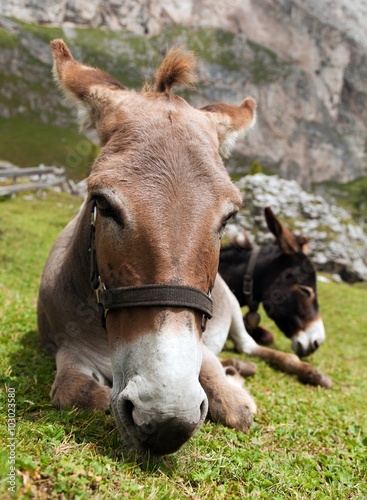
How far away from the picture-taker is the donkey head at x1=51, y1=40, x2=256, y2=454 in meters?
2.29

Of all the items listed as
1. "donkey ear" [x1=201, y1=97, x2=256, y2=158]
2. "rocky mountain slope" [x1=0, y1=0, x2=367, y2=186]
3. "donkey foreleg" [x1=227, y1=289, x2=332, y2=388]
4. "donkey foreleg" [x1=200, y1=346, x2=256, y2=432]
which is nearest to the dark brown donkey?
"donkey foreleg" [x1=227, y1=289, x2=332, y2=388]

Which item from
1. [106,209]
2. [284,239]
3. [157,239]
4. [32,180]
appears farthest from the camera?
[32,180]

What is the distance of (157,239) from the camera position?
8.50 feet

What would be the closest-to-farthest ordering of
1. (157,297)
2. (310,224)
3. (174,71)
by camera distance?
(157,297) < (174,71) < (310,224)

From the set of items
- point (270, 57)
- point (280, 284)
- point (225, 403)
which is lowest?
point (225, 403)

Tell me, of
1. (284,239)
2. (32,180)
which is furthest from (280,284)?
(32,180)

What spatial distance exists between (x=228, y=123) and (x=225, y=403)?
8.46 feet

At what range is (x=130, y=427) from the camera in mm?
2377

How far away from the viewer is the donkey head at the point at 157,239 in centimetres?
229

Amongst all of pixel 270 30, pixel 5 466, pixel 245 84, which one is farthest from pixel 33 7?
pixel 5 466

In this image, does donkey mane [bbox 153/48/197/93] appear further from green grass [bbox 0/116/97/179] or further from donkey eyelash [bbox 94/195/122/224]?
green grass [bbox 0/116/97/179]

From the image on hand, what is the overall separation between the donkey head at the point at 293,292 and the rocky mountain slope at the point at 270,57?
419ft

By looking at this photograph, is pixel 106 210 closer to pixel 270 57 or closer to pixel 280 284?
pixel 280 284

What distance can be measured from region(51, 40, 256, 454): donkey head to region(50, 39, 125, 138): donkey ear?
3 cm
